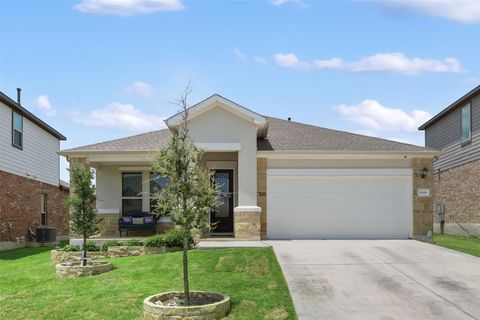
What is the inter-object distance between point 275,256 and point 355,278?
104 inches

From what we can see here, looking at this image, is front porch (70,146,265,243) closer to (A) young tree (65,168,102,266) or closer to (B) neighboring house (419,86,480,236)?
(A) young tree (65,168,102,266)

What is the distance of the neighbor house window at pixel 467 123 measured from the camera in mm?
24283

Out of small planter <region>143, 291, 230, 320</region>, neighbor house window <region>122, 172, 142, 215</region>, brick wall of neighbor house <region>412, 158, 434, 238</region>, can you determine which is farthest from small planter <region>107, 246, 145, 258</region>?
brick wall of neighbor house <region>412, 158, 434, 238</region>

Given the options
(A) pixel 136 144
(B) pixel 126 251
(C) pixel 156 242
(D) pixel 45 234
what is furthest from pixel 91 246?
(D) pixel 45 234

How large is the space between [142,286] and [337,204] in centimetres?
872

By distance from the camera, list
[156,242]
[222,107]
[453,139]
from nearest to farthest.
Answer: [156,242] < [222,107] < [453,139]

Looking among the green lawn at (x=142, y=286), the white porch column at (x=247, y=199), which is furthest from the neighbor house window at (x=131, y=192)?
the green lawn at (x=142, y=286)

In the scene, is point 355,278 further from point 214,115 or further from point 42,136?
point 42,136

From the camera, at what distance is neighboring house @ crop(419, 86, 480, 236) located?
2347 centimetres

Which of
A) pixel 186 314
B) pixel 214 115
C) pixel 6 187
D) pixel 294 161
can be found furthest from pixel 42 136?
pixel 186 314

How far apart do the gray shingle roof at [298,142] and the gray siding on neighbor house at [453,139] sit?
6.42m

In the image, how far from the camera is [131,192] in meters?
19.8

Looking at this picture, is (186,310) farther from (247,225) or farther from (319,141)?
(319,141)

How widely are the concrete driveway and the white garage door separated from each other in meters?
2.27
